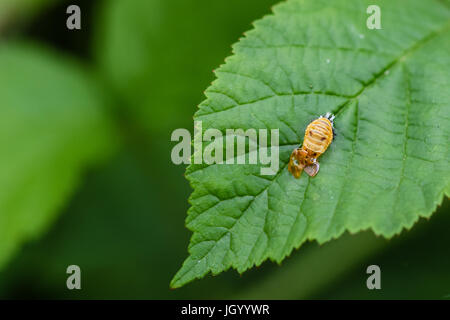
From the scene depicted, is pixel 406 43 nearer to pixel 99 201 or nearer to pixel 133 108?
pixel 133 108

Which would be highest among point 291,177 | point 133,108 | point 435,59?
point 133,108

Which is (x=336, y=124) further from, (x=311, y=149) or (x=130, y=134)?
(x=130, y=134)

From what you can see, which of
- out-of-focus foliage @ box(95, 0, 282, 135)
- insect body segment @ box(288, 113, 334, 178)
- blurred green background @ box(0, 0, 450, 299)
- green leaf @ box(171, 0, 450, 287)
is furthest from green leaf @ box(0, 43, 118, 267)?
insect body segment @ box(288, 113, 334, 178)

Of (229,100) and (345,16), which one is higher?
(345,16)

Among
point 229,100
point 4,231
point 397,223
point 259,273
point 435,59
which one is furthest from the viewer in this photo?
point 259,273

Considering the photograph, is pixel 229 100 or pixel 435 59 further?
pixel 435 59

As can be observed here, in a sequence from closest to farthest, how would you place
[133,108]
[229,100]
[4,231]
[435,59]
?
[229,100] → [435,59] → [4,231] → [133,108]

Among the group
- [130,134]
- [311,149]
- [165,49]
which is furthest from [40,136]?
[311,149]

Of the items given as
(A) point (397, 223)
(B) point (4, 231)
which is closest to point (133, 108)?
(B) point (4, 231)

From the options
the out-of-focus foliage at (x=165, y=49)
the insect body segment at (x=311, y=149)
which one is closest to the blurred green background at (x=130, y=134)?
the out-of-focus foliage at (x=165, y=49)
